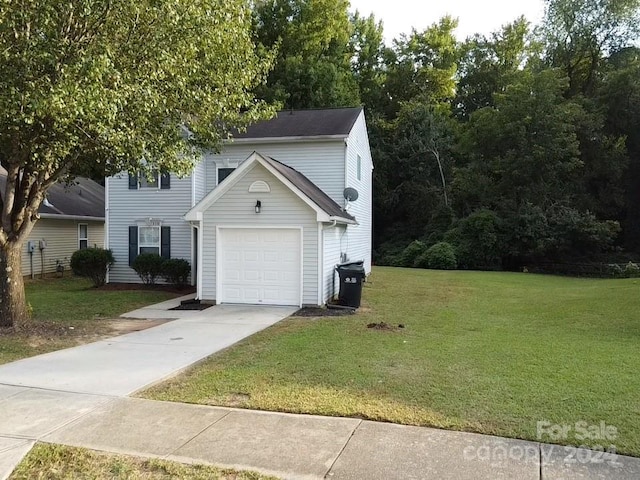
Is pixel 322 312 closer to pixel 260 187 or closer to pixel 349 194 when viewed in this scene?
pixel 260 187

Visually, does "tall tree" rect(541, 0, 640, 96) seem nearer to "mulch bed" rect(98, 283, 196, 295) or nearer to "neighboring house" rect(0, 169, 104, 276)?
"mulch bed" rect(98, 283, 196, 295)

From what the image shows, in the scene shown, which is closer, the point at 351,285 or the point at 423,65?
the point at 351,285

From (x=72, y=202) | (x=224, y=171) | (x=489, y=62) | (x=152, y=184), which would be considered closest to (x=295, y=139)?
(x=224, y=171)

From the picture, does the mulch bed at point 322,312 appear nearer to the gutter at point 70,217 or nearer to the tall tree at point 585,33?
the gutter at point 70,217

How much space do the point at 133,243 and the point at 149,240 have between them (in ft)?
1.93

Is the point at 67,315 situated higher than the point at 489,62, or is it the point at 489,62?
the point at 489,62

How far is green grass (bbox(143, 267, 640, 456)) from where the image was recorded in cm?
486

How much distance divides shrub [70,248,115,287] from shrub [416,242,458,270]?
18.3m

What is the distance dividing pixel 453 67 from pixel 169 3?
3709 cm

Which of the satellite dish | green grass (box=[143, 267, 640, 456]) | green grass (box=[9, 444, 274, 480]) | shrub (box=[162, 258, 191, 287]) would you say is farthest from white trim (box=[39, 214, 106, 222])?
green grass (box=[9, 444, 274, 480])

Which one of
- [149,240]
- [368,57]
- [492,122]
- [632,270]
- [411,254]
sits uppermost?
[368,57]

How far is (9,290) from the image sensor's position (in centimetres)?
923

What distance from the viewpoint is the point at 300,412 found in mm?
4949

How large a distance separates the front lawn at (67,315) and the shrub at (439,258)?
58.1 ft
